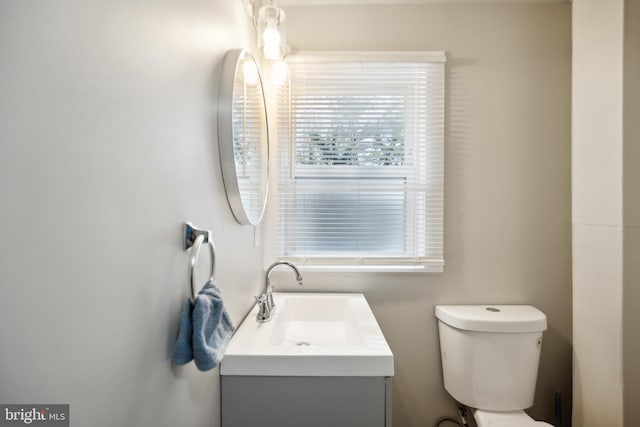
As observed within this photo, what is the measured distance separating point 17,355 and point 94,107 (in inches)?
12.1

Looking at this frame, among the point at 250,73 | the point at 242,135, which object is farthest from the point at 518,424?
the point at 250,73

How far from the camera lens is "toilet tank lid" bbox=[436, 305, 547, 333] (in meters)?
1.29

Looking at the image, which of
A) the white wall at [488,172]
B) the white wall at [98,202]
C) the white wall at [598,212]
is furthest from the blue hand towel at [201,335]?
the white wall at [598,212]

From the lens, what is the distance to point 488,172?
1511 mm

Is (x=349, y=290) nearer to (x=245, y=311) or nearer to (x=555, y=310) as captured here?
(x=245, y=311)

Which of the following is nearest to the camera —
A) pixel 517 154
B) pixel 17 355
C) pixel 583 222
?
pixel 17 355

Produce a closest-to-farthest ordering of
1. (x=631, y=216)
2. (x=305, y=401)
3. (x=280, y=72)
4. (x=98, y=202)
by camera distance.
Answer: (x=98, y=202)
(x=305, y=401)
(x=631, y=216)
(x=280, y=72)

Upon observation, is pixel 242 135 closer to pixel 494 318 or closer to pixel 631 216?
pixel 494 318

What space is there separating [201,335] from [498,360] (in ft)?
4.35

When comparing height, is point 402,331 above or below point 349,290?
below

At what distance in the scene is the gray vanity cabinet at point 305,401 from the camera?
827mm

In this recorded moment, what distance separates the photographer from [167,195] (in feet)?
1.89

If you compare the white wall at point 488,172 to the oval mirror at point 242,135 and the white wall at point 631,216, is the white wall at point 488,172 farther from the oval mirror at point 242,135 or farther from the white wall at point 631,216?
the oval mirror at point 242,135

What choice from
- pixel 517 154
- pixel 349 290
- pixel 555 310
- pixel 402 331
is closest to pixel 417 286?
pixel 402 331
